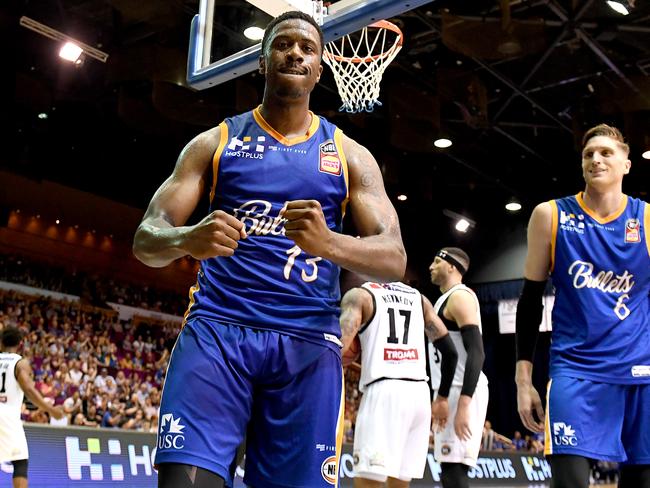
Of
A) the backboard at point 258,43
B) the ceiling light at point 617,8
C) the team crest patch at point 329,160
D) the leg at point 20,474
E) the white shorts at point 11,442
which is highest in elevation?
the ceiling light at point 617,8

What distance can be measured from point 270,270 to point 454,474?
388 centimetres

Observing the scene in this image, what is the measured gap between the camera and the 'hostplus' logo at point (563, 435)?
125 inches

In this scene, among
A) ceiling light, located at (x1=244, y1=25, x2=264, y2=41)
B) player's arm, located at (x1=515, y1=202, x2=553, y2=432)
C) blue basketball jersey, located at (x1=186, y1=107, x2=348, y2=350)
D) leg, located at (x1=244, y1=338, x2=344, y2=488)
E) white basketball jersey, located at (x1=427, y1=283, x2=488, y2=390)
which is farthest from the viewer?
ceiling light, located at (x1=244, y1=25, x2=264, y2=41)

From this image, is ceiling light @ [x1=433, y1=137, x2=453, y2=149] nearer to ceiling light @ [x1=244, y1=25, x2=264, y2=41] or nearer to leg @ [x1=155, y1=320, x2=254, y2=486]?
ceiling light @ [x1=244, y1=25, x2=264, y2=41]

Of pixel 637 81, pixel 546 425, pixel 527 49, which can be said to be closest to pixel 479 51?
pixel 527 49

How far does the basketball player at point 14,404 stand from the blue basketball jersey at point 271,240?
5.37 m

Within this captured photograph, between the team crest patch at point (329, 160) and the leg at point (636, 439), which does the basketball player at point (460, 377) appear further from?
the team crest patch at point (329, 160)

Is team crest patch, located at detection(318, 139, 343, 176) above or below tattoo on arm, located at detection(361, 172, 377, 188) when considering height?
above

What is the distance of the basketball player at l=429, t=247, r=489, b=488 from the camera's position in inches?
227

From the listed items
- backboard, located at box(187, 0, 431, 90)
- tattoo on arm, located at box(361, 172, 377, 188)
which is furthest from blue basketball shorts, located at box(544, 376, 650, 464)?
backboard, located at box(187, 0, 431, 90)

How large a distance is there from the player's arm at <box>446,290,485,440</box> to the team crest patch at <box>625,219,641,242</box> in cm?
251

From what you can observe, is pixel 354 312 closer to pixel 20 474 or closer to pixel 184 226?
pixel 184 226

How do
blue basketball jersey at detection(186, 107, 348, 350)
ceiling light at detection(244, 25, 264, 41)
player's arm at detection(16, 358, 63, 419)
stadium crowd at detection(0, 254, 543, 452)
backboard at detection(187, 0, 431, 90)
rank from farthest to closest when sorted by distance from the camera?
stadium crowd at detection(0, 254, 543, 452)
ceiling light at detection(244, 25, 264, 41)
player's arm at detection(16, 358, 63, 419)
backboard at detection(187, 0, 431, 90)
blue basketball jersey at detection(186, 107, 348, 350)

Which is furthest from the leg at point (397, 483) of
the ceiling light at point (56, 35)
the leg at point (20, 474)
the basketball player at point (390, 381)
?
the ceiling light at point (56, 35)
